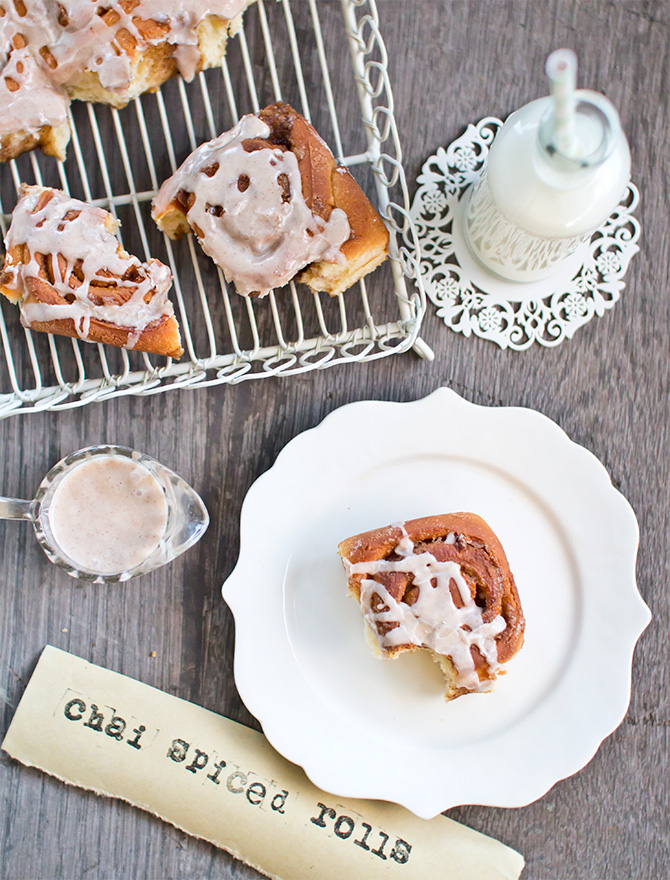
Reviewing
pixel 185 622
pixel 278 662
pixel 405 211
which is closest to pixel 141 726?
pixel 185 622

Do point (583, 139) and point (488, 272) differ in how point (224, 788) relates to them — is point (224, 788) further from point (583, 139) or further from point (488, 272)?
point (583, 139)

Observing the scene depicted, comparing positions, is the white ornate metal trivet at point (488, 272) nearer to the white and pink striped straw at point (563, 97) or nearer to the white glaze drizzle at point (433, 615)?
the white and pink striped straw at point (563, 97)

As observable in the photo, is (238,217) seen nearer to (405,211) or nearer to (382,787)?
(405,211)

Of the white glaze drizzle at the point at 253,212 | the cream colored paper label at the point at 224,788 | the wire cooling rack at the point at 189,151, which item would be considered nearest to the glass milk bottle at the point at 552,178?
the wire cooling rack at the point at 189,151

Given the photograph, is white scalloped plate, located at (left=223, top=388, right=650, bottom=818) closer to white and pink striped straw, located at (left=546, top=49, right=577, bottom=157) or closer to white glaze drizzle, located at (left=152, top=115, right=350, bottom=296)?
white glaze drizzle, located at (left=152, top=115, right=350, bottom=296)

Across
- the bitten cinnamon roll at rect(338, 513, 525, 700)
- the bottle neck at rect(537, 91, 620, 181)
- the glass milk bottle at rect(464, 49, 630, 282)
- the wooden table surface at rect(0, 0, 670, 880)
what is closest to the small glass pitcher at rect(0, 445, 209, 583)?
the wooden table surface at rect(0, 0, 670, 880)

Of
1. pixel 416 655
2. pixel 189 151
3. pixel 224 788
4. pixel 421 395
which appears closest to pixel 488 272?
pixel 421 395
